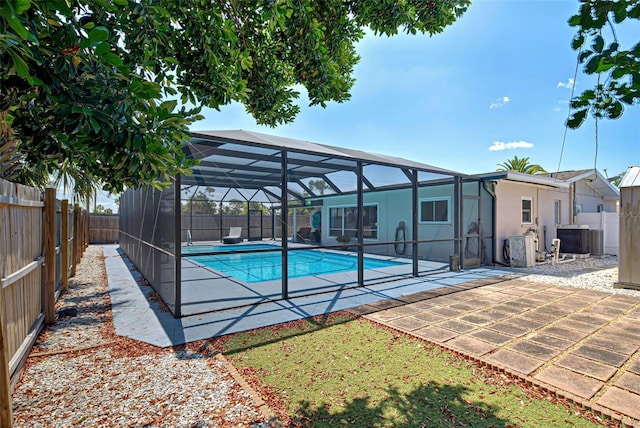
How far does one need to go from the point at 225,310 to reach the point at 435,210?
856cm

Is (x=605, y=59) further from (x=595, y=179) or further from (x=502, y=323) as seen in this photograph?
(x=595, y=179)

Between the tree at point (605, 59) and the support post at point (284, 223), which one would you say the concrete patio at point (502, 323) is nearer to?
the support post at point (284, 223)

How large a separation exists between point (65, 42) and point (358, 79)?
322 centimetres

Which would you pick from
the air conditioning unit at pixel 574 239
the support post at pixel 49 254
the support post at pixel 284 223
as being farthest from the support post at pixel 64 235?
the air conditioning unit at pixel 574 239

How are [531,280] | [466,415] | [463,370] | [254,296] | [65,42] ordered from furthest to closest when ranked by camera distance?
[531,280]
[254,296]
[463,370]
[466,415]
[65,42]

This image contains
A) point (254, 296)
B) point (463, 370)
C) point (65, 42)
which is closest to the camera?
point (65, 42)

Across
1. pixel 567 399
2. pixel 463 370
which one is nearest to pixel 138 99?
pixel 463 370

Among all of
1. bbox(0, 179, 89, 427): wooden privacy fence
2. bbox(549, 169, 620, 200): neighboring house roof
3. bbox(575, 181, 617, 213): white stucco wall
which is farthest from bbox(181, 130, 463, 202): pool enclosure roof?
bbox(575, 181, 617, 213): white stucco wall

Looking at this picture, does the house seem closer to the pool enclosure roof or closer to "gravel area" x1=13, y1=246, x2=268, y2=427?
the pool enclosure roof

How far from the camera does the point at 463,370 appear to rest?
300 cm

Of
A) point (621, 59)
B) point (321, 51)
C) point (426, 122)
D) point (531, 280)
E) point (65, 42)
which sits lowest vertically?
point (531, 280)

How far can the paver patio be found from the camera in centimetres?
271

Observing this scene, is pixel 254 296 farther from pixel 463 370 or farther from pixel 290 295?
pixel 463 370

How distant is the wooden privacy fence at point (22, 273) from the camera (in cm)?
241
